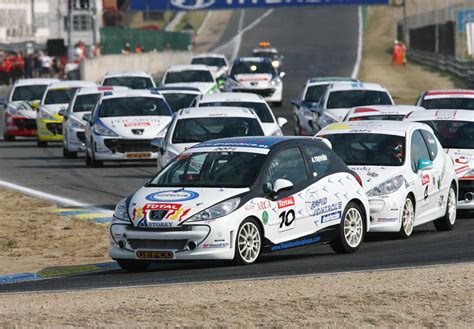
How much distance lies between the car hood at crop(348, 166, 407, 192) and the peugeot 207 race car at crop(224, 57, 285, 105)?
32.2 m

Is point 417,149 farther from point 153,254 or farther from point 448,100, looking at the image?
point 448,100

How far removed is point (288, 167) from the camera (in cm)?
1468


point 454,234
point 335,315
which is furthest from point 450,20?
point 335,315

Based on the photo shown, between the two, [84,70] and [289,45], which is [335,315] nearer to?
[84,70]

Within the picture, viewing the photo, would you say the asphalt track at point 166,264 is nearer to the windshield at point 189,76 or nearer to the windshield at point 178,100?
the windshield at point 178,100

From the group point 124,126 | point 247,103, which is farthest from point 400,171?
point 124,126

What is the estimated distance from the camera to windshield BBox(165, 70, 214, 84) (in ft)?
145

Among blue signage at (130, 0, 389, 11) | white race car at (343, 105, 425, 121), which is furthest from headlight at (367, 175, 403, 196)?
blue signage at (130, 0, 389, 11)

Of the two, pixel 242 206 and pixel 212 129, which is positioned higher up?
pixel 242 206

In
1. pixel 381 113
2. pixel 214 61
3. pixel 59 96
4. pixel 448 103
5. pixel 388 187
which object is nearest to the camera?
pixel 388 187

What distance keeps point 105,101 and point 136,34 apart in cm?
4954

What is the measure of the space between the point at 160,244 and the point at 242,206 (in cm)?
86

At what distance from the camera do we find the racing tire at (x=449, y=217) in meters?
17.2

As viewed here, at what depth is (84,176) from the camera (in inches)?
1016
